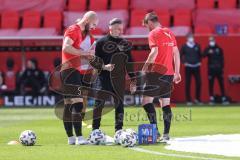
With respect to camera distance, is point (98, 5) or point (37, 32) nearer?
point (37, 32)

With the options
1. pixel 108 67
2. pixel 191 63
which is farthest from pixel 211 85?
pixel 108 67

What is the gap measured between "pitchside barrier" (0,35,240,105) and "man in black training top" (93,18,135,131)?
40.6 feet

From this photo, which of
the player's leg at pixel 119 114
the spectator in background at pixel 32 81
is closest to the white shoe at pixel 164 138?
the player's leg at pixel 119 114

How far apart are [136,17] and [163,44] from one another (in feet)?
51.6

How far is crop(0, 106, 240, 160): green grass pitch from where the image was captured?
39.3ft

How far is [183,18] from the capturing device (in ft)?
97.9

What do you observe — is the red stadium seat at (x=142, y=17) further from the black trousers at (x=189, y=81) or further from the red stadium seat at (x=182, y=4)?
the black trousers at (x=189, y=81)

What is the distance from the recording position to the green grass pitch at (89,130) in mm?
11984

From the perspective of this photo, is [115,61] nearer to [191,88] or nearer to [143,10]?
[191,88]

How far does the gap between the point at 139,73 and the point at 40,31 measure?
23.0ft

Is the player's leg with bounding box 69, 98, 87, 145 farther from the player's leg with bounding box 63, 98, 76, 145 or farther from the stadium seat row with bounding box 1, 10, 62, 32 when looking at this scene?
the stadium seat row with bounding box 1, 10, 62, 32

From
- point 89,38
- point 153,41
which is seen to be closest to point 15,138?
point 89,38

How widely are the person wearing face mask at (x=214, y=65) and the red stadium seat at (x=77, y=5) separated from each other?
20.8 ft

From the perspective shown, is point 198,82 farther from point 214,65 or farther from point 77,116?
point 77,116
